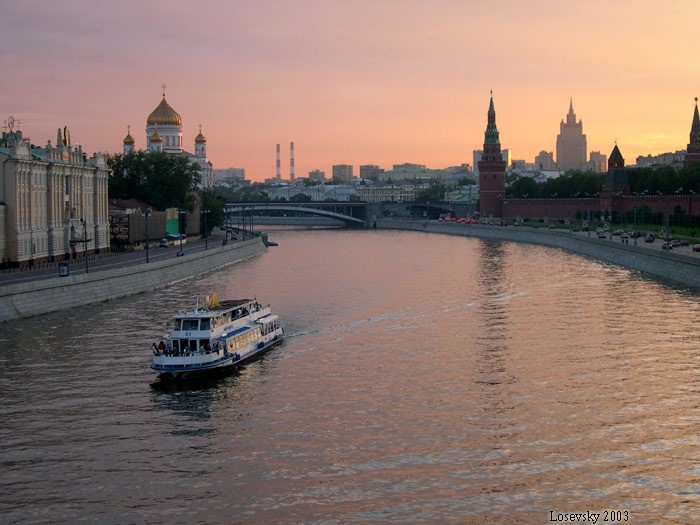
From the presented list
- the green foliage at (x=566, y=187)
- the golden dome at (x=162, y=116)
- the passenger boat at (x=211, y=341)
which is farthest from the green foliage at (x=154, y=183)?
the passenger boat at (x=211, y=341)

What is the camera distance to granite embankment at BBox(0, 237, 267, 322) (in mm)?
43031

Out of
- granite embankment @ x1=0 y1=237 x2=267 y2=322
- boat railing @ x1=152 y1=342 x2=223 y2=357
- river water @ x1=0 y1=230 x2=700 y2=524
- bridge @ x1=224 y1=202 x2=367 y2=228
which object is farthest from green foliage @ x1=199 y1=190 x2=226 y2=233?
boat railing @ x1=152 y1=342 x2=223 y2=357

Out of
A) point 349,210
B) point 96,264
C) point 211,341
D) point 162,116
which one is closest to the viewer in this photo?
point 211,341

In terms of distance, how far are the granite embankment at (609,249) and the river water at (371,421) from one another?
1262 centimetres

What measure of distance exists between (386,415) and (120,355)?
1208cm

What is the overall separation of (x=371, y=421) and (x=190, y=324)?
9.73m

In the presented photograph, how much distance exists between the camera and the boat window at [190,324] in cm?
3331

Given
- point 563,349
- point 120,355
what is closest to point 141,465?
point 120,355

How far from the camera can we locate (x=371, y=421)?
25.6 metres

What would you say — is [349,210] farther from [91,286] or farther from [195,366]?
[195,366]

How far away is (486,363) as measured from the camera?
108ft

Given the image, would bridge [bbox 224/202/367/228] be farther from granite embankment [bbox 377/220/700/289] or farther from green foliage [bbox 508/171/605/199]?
green foliage [bbox 508/171/605/199]

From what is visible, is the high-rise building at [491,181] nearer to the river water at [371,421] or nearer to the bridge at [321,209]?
the bridge at [321,209]

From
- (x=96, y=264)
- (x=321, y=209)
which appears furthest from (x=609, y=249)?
(x=321, y=209)
